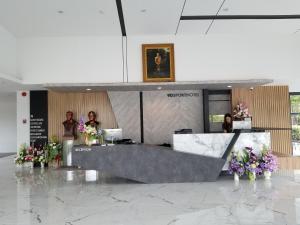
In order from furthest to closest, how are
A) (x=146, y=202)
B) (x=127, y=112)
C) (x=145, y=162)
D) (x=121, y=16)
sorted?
(x=127, y=112) → (x=121, y=16) → (x=145, y=162) → (x=146, y=202)

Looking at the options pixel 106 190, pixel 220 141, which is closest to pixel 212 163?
pixel 220 141

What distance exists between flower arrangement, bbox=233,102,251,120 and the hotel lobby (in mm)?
44

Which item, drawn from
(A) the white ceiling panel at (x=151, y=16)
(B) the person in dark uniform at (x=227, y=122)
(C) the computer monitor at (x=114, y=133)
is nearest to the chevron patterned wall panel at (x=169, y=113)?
(B) the person in dark uniform at (x=227, y=122)

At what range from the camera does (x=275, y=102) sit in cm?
939

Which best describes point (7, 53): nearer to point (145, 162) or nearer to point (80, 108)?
point (80, 108)

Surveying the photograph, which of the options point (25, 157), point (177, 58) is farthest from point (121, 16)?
point (25, 157)

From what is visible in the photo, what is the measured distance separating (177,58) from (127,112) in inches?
94.6

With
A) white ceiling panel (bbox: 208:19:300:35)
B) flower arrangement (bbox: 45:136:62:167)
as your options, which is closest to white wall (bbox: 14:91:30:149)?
flower arrangement (bbox: 45:136:62:167)

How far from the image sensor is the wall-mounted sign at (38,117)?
915 centimetres

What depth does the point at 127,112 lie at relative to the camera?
357 inches

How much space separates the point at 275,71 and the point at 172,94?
10.8 ft

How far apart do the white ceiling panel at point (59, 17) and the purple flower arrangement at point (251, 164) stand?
453 centimetres

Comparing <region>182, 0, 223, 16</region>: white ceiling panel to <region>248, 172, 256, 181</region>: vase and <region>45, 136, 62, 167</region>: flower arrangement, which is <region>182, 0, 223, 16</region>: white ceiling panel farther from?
<region>45, 136, 62, 167</region>: flower arrangement

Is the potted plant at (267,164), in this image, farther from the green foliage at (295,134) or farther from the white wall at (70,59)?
the green foliage at (295,134)
